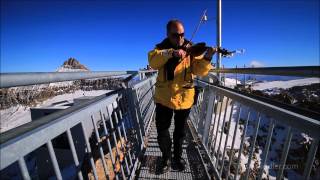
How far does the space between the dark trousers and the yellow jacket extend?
14cm

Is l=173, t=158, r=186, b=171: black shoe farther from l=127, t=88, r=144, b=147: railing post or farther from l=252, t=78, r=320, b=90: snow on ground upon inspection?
l=252, t=78, r=320, b=90: snow on ground

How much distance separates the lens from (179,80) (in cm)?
297

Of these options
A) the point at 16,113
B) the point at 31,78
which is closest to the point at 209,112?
the point at 31,78

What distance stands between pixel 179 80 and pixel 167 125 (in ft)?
2.22

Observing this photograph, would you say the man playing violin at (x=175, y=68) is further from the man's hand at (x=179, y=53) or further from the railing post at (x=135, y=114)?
the railing post at (x=135, y=114)

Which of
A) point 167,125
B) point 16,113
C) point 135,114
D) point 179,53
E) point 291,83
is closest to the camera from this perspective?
point 179,53

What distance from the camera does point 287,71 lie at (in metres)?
1.34

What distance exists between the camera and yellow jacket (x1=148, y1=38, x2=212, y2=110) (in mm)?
2922

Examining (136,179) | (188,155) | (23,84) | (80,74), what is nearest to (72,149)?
(80,74)

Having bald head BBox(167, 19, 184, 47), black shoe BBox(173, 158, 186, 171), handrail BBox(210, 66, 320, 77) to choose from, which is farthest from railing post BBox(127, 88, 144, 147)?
handrail BBox(210, 66, 320, 77)

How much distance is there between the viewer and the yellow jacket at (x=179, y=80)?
2.92 meters

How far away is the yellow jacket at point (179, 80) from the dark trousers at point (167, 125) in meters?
0.14

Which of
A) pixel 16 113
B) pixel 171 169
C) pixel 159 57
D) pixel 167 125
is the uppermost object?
pixel 159 57

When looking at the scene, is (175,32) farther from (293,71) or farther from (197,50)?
(293,71)
